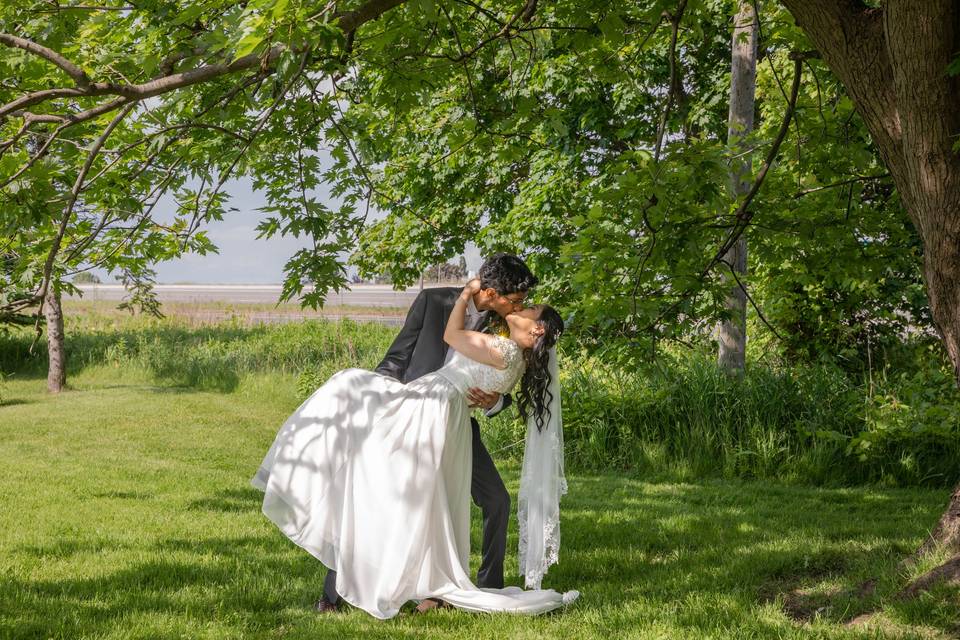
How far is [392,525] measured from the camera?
4605mm

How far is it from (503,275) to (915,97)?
2.17 m

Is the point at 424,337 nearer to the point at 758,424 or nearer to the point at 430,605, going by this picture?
the point at 430,605

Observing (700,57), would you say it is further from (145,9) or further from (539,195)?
(145,9)

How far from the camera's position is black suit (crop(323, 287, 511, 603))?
486 cm

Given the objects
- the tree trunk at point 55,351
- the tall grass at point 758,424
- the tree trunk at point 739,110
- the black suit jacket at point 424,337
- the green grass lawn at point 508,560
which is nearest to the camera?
the green grass lawn at point 508,560

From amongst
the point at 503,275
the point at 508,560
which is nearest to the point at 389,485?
the point at 503,275

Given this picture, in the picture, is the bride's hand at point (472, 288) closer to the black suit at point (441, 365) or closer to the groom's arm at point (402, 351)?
the black suit at point (441, 365)

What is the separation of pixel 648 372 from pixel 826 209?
77.0 inches

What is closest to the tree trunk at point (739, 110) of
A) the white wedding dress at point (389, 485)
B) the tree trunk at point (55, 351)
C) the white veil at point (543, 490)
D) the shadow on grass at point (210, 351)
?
the white veil at point (543, 490)

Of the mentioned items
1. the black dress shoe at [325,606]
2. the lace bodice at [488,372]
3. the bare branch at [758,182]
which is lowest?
the black dress shoe at [325,606]

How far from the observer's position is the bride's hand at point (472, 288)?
4.70 m

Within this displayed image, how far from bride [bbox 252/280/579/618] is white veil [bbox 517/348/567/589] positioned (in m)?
0.21

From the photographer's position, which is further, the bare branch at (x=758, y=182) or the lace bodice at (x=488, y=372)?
the bare branch at (x=758, y=182)

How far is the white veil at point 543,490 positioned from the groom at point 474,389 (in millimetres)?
256
